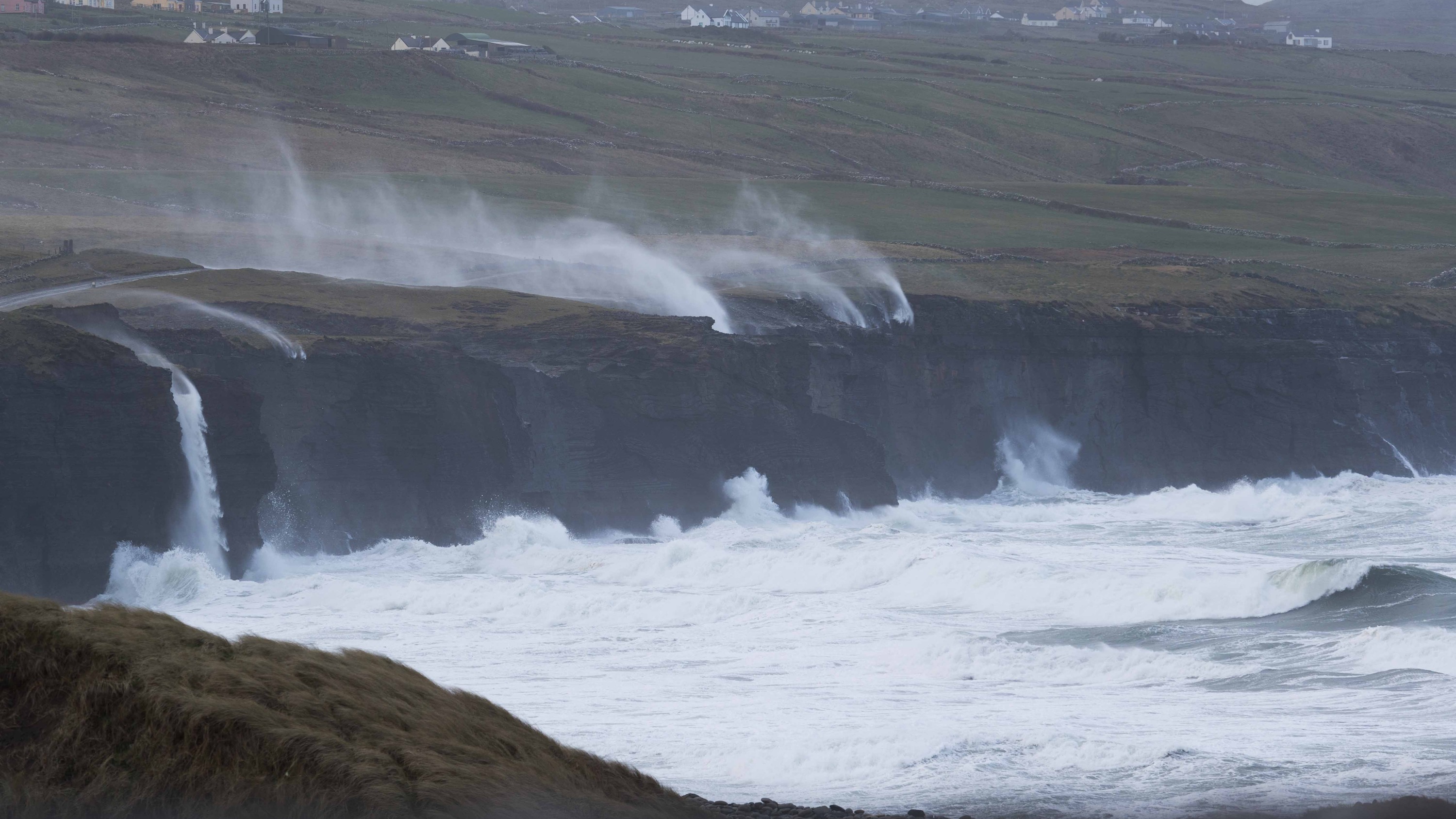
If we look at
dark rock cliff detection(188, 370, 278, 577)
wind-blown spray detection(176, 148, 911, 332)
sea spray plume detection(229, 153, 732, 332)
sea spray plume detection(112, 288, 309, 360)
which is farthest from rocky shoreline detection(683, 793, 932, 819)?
wind-blown spray detection(176, 148, 911, 332)

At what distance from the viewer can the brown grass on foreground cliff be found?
14.0 m

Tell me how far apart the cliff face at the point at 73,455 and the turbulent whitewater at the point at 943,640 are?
42.4 inches

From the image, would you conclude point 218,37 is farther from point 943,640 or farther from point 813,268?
point 943,640

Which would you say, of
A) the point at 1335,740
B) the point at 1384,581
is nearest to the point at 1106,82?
the point at 1384,581

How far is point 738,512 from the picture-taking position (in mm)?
50125

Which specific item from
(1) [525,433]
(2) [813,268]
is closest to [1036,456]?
(2) [813,268]

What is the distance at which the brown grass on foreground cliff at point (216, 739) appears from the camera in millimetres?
13961

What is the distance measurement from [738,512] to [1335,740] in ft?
89.5

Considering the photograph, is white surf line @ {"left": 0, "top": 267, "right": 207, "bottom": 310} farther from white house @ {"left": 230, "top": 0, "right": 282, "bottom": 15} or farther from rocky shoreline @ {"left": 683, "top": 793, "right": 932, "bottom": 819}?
white house @ {"left": 230, "top": 0, "right": 282, "bottom": 15}

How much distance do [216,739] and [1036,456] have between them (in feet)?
158

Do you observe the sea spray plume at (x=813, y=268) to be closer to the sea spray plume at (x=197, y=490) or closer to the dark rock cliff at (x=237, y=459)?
the dark rock cliff at (x=237, y=459)

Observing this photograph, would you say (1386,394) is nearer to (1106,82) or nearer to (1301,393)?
(1301,393)

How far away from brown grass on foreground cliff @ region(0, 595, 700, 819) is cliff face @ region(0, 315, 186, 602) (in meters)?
23.2

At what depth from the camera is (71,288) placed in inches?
1964
